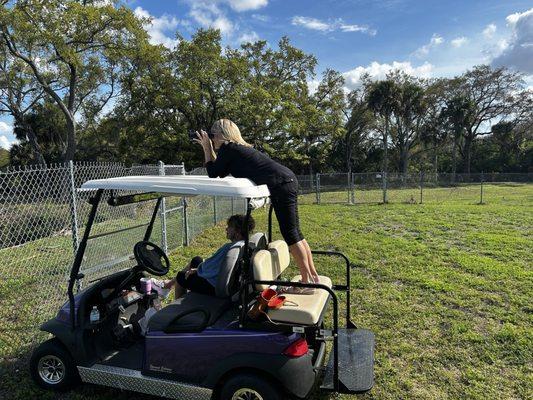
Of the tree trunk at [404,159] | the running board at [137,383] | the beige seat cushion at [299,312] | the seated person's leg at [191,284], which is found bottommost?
the running board at [137,383]

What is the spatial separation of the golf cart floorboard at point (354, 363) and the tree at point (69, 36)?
23.2 meters

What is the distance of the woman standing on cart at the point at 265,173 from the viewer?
10.4 feet

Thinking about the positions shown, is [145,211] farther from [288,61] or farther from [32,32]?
[288,61]

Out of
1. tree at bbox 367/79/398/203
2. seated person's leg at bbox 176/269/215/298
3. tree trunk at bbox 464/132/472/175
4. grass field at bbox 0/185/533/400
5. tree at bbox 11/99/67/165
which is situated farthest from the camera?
tree trunk at bbox 464/132/472/175

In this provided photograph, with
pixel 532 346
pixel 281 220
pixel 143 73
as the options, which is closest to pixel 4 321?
pixel 281 220

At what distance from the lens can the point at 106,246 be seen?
635 centimetres

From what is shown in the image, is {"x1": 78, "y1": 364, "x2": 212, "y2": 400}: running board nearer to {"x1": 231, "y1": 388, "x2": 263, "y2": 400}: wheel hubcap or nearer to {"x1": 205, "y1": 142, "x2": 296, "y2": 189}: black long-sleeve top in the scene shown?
{"x1": 231, "y1": 388, "x2": 263, "y2": 400}: wheel hubcap

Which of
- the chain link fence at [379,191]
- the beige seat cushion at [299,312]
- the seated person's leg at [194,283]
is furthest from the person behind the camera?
the chain link fence at [379,191]

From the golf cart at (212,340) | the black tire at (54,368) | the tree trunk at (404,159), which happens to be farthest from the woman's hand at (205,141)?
the tree trunk at (404,159)

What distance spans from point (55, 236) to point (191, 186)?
21.8 feet

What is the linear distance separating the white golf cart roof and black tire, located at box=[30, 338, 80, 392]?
4.25 feet

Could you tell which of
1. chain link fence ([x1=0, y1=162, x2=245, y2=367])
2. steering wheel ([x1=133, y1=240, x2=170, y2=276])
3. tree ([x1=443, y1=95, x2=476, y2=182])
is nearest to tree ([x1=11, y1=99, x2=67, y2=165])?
chain link fence ([x1=0, y1=162, x2=245, y2=367])

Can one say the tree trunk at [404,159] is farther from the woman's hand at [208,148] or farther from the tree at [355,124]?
the woman's hand at [208,148]

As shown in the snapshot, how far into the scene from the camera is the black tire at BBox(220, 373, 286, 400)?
2635 mm
